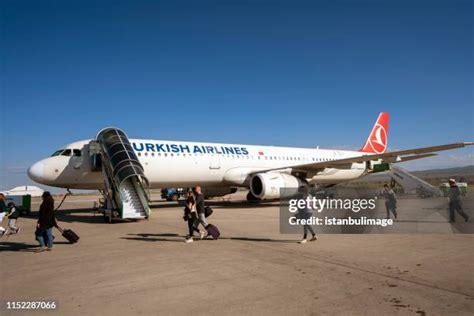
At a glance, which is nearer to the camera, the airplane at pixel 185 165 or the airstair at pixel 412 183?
the airplane at pixel 185 165

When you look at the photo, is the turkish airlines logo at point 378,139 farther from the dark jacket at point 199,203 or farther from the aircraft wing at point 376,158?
the dark jacket at point 199,203

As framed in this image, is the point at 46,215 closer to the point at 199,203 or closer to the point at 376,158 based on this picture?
the point at 199,203

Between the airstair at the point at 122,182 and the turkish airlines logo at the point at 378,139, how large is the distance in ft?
76.3

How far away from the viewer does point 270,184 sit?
1964 centimetres

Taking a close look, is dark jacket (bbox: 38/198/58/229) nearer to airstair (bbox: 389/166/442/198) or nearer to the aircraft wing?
the aircraft wing

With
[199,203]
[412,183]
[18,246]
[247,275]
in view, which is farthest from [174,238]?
[412,183]

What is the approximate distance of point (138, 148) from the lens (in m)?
18.6

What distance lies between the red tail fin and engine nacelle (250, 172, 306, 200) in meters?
14.4

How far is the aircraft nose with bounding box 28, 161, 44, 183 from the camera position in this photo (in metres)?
16.3

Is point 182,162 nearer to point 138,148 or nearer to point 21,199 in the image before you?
point 138,148

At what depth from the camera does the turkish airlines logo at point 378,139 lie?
32.9 meters

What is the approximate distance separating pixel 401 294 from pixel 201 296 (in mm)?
2844

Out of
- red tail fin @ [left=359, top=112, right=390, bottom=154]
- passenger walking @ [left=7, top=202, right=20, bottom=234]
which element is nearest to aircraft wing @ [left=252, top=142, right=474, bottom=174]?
red tail fin @ [left=359, top=112, right=390, bottom=154]

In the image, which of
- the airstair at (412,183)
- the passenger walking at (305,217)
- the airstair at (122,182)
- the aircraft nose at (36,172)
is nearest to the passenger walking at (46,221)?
the airstair at (122,182)
